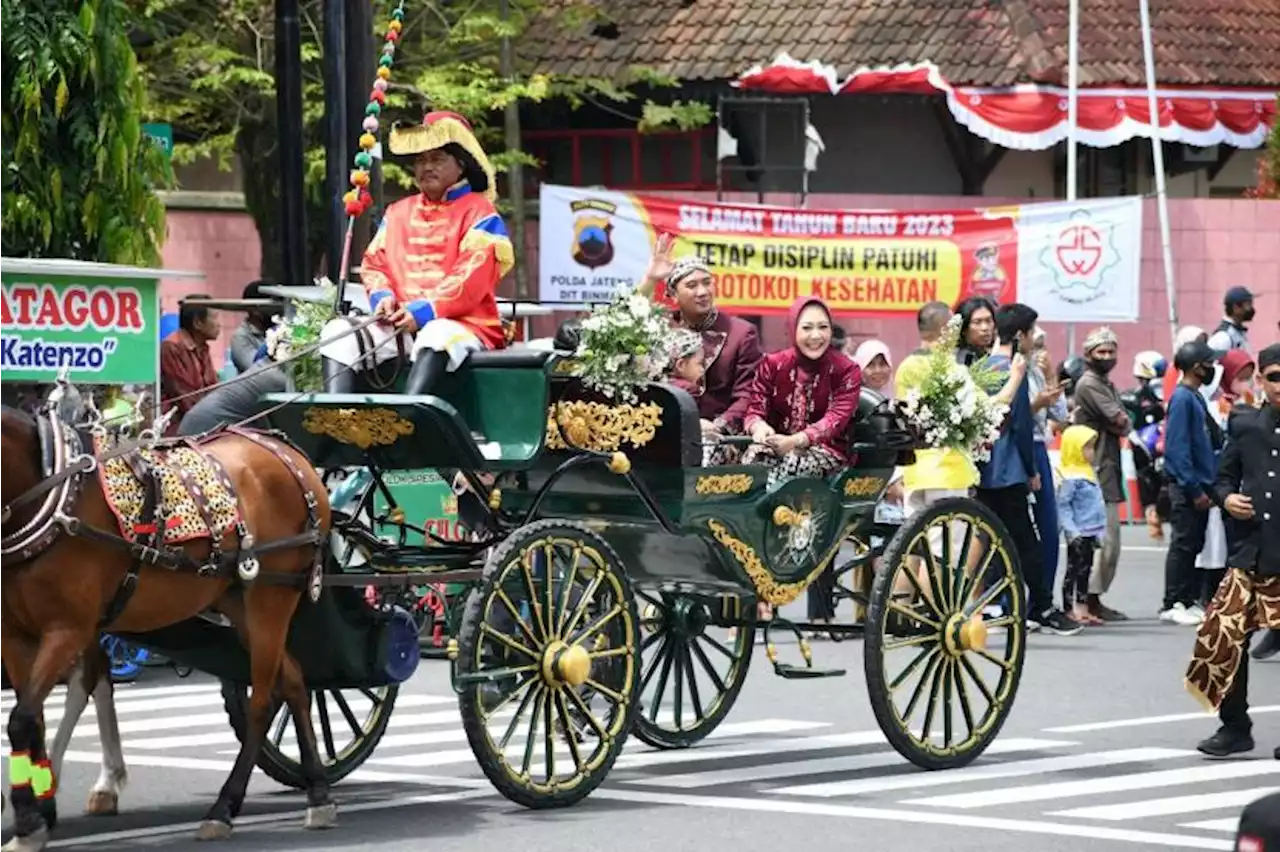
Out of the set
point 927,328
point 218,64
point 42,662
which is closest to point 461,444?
point 42,662

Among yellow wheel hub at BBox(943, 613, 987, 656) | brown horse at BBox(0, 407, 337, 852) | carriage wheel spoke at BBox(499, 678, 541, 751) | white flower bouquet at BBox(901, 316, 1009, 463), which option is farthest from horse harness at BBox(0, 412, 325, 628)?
white flower bouquet at BBox(901, 316, 1009, 463)

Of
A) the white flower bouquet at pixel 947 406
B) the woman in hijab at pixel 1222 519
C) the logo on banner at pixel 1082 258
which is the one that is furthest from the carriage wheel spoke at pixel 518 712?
the logo on banner at pixel 1082 258

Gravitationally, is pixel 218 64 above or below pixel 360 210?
above

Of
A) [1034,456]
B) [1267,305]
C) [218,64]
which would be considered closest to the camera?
[1034,456]

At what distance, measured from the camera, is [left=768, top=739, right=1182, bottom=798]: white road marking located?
11375 mm

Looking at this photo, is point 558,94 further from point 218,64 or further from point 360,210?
point 360,210

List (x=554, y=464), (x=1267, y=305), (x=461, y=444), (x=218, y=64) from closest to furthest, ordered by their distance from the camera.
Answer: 1. (x=461, y=444)
2. (x=554, y=464)
3. (x=218, y=64)
4. (x=1267, y=305)

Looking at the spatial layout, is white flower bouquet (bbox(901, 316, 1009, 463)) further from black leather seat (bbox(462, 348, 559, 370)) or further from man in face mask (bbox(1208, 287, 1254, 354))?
man in face mask (bbox(1208, 287, 1254, 354))

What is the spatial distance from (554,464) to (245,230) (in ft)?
73.9

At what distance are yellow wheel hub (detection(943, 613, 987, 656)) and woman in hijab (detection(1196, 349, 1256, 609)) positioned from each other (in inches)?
234

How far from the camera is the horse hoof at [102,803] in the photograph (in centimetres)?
1086

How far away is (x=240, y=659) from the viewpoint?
1084 cm

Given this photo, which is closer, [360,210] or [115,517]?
[115,517]

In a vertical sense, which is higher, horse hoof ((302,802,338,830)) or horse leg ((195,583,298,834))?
horse leg ((195,583,298,834))
